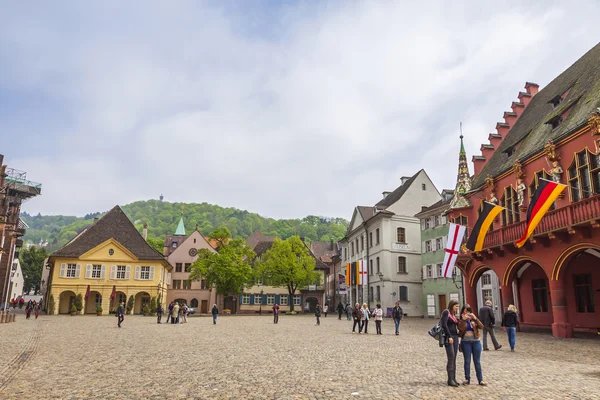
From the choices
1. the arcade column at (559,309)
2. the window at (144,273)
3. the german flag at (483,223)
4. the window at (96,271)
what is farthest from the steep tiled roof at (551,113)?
the window at (96,271)

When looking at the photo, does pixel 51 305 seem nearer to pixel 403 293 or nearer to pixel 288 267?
pixel 288 267

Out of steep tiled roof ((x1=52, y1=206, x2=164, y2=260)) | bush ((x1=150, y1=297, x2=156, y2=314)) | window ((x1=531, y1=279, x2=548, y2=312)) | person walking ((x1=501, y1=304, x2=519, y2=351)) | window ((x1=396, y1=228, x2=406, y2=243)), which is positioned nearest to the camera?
person walking ((x1=501, y1=304, x2=519, y2=351))

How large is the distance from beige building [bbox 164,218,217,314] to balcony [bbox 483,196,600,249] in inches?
1842

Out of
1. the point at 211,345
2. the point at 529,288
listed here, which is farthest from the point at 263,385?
the point at 529,288

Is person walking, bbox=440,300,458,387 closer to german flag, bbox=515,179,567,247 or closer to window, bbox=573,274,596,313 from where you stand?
german flag, bbox=515,179,567,247

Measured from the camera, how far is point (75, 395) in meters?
8.39

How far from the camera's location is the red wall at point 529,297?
87.1ft

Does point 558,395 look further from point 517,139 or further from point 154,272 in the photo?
point 154,272

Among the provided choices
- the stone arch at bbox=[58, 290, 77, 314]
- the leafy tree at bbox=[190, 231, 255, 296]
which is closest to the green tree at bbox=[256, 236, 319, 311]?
the leafy tree at bbox=[190, 231, 255, 296]

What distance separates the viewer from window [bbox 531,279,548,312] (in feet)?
86.5

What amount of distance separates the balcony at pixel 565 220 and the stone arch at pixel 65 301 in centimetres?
4517

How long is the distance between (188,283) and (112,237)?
14.5 m

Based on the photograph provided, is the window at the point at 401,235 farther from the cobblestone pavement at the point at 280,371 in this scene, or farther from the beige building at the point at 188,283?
the cobblestone pavement at the point at 280,371

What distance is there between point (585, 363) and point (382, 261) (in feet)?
114
